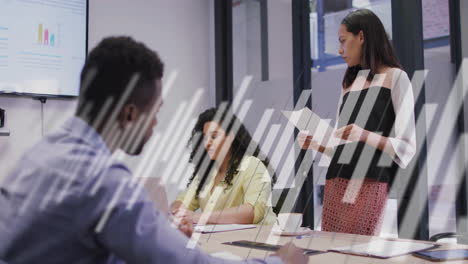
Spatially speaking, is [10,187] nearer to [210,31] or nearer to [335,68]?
[335,68]

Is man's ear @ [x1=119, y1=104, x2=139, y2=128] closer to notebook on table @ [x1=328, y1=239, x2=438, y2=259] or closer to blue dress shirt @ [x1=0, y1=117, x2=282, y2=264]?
blue dress shirt @ [x1=0, y1=117, x2=282, y2=264]

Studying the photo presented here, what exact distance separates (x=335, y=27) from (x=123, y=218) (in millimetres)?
3080

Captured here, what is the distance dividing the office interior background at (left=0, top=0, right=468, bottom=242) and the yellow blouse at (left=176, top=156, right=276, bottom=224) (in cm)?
20

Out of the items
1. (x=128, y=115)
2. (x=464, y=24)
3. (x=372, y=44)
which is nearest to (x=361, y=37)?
(x=372, y=44)

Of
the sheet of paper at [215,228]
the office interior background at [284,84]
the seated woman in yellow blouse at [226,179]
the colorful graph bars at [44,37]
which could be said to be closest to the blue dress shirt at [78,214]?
the sheet of paper at [215,228]

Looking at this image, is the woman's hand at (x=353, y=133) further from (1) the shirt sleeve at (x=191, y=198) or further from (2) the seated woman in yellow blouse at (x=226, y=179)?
(1) the shirt sleeve at (x=191, y=198)

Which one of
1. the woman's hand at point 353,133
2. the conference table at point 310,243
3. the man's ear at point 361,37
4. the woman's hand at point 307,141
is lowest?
the conference table at point 310,243

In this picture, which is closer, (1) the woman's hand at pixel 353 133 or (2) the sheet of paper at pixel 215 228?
(1) the woman's hand at pixel 353 133

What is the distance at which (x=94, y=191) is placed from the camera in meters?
0.76

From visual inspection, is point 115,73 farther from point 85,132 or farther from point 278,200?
point 278,200

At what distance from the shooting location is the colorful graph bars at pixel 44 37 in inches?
121

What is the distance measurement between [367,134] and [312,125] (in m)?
0.22

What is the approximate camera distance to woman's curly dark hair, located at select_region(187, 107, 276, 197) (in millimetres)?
2525

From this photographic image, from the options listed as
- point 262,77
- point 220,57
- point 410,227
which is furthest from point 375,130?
point 220,57
